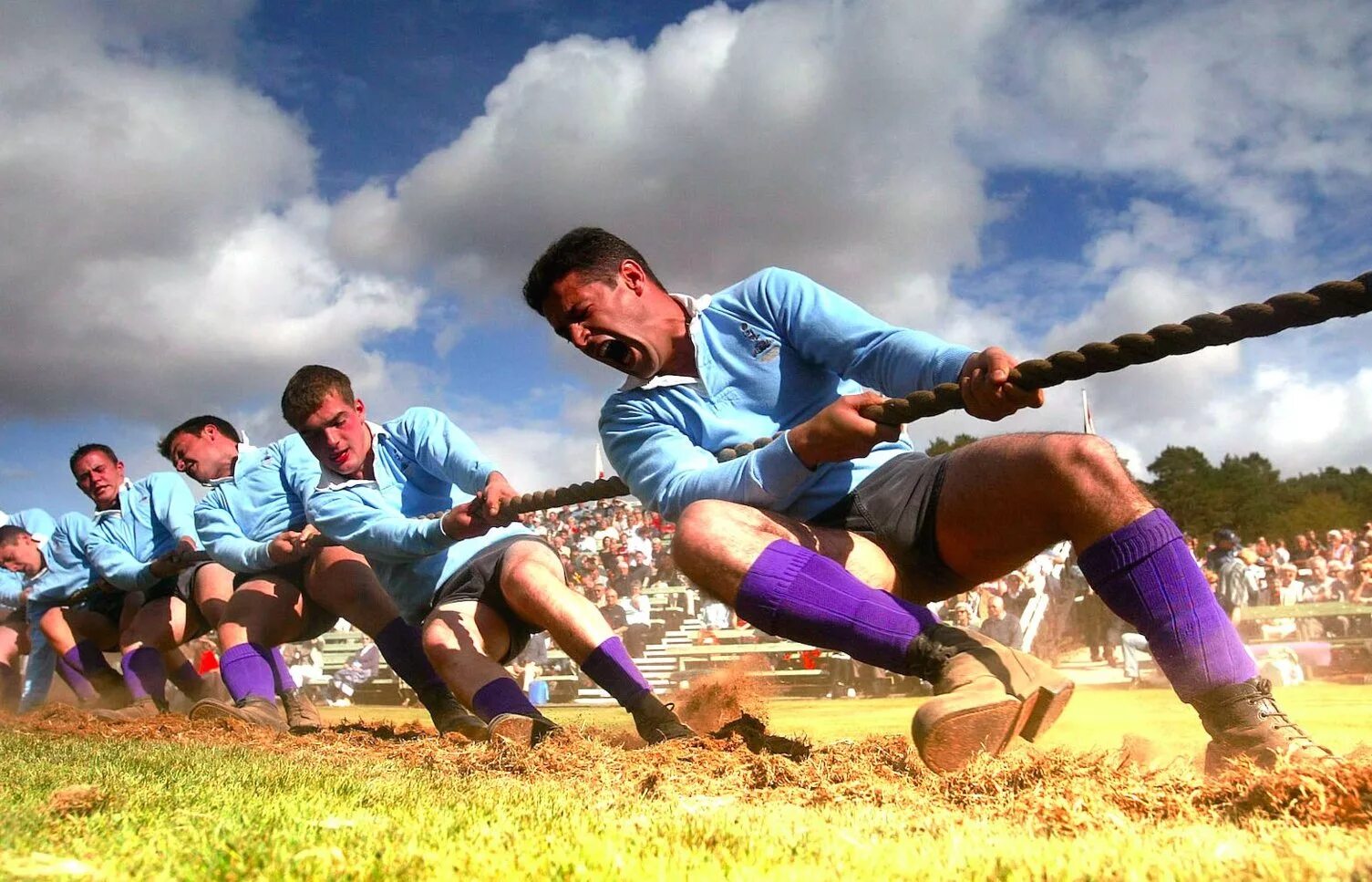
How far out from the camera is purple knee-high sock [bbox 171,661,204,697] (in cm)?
676

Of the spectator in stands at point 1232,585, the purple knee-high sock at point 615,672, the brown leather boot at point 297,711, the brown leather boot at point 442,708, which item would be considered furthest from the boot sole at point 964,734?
the spectator in stands at point 1232,585

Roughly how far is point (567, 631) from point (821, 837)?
6.61 ft

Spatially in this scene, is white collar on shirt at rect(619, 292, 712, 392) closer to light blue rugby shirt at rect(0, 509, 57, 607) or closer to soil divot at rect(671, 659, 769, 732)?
soil divot at rect(671, 659, 769, 732)

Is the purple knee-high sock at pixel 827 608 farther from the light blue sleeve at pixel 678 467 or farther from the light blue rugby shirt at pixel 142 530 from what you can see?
the light blue rugby shirt at pixel 142 530

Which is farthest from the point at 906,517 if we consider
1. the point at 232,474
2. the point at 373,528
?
the point at 232,474

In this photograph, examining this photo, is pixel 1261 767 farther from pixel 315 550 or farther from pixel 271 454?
pixel 271 454

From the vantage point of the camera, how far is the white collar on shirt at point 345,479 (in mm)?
4375

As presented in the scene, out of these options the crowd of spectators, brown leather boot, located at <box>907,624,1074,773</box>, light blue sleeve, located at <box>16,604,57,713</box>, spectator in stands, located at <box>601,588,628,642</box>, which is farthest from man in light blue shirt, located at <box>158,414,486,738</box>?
spectator in stands, located at <box>601,588,628,642</box>

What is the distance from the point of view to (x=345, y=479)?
446 centimetres

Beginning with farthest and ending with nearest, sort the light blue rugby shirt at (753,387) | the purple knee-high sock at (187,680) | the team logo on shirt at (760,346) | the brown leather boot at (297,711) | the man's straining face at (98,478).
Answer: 1. the man's straining face at (98,478)
2. the purple knee-high sock at (187,680)
3. the brown leather boot at (297,711)
4. the team logo on shirt at (760,346)
5. the light blue rugby shirt at (753,387)

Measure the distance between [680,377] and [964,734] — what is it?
1327 millimetres

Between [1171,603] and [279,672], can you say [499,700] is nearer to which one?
[1171,603]

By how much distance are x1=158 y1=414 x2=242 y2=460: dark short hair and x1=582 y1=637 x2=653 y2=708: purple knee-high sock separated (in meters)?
4.08

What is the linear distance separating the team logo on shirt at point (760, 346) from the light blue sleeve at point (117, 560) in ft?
16.4
